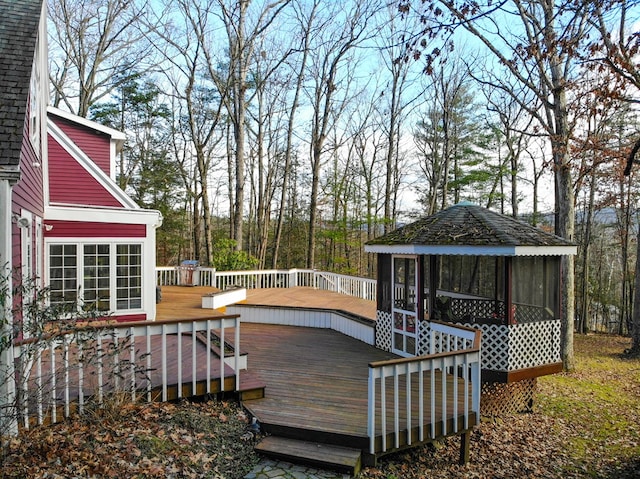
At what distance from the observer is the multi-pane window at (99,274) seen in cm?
848

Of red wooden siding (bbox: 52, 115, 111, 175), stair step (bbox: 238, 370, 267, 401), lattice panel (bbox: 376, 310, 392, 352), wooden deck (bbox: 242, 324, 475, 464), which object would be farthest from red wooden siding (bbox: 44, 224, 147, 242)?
lattice panel (bbox: 376, 310, 392, 352)

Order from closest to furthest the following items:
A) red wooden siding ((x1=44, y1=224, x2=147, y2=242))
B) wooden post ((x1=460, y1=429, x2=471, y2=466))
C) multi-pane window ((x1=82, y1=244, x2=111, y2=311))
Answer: wooden post ((x1=460, y1=429, x2=471, y2=466)) → red wooden siding ((x1=44, y1=224, x2=147, y2=242)) → multi-pane window ((x1=82, y1=244, x2=111, y2=311))

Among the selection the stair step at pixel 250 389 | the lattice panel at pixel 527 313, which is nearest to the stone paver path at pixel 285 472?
the stair step at pixel 250 389

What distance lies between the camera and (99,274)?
887cm

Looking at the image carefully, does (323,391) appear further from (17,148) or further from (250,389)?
(17,148)

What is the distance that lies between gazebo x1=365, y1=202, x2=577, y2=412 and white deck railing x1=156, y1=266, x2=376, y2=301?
5582 millimetres

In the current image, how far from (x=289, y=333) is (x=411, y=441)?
586cm

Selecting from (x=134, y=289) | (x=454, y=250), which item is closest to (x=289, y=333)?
(x=134, y=289)

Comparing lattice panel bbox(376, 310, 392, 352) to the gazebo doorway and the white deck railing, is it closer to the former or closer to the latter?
the gazebo doorway

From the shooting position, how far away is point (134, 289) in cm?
923

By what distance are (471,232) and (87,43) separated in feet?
61.0

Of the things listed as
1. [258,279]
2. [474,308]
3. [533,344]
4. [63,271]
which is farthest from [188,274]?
[533,344]

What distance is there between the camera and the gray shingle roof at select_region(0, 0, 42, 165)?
426 cm

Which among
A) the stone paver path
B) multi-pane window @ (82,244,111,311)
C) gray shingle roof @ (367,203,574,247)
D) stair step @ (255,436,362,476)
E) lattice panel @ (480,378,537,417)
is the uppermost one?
gray shingle roof @ (367,203,574,247)
